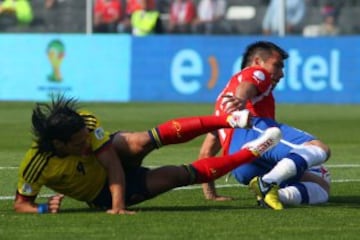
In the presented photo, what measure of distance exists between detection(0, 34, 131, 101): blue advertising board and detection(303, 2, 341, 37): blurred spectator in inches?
179

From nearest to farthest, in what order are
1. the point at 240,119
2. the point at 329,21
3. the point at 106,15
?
the point at 240,119 → the point at 329,21 → the point at 106,15

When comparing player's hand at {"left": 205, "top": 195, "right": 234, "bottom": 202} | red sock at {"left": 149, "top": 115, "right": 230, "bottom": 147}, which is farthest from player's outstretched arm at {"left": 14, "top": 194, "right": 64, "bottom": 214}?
player's hand at {"left": 205, "top": 195, "right": 234, "bottom": 202}

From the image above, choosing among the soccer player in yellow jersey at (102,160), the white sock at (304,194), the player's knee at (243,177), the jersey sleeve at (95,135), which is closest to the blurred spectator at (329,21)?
the player's knee at (243,177)

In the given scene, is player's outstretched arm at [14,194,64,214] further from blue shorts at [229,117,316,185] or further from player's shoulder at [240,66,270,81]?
player's shoulder at [240,66,270,81]

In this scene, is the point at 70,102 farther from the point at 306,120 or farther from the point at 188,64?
the point at 188,64

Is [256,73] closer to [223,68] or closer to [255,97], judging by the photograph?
[255,97]

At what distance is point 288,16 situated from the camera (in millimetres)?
29641

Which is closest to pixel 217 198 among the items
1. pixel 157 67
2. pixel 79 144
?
pixel 79 144

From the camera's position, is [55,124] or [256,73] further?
[256,73]

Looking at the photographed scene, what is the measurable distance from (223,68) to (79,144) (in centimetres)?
1825

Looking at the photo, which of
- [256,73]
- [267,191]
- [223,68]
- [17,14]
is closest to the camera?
[267,191]

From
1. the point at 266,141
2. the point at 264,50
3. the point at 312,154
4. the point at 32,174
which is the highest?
the point at 264,50

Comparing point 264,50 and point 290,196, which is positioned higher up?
point 264,50

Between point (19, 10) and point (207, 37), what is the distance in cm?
571
